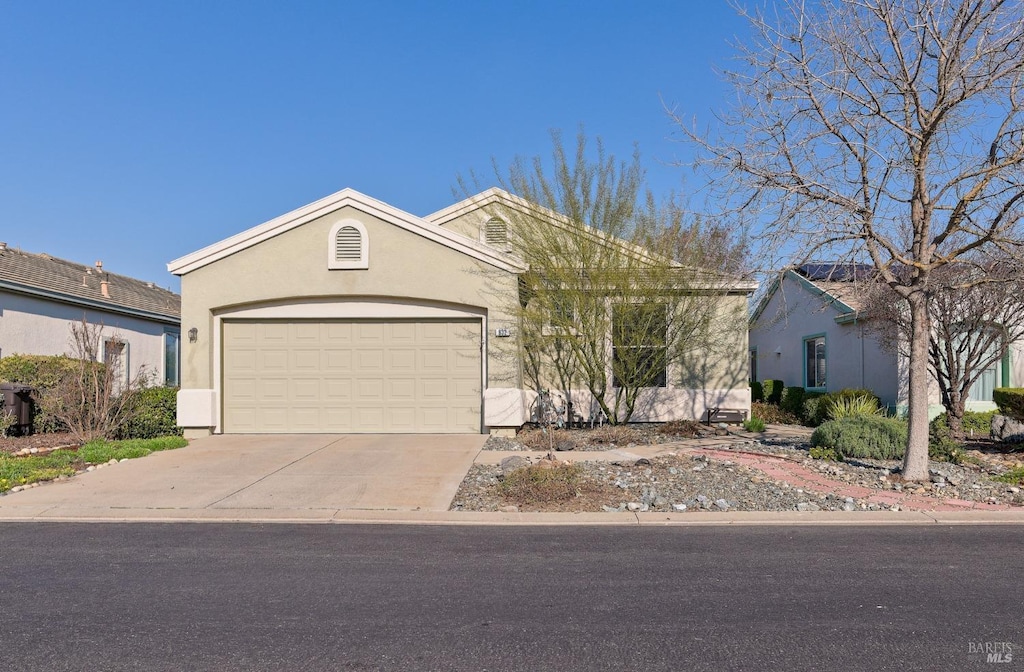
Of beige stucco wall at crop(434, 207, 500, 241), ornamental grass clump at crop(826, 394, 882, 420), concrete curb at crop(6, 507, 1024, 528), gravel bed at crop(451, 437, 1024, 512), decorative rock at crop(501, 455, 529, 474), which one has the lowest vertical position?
concrete curb at crop(6, 507, 1024, 528)

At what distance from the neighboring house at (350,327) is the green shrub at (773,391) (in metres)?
8.57

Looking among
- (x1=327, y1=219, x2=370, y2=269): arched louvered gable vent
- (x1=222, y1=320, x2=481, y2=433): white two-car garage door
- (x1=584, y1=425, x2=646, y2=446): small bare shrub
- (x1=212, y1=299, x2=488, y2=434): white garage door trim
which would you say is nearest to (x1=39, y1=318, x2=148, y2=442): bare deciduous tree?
(x1=212, y1=299, x2=488, y2=434): white garage door trim

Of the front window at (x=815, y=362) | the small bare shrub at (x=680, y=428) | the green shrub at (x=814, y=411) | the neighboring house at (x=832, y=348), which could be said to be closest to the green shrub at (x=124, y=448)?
the small bare shrub at (x=680, y=428)

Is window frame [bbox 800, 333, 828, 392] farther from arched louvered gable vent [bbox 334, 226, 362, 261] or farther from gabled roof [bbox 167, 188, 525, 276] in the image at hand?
arched louvered gable vent [bbox 334, 226, 362, 261]

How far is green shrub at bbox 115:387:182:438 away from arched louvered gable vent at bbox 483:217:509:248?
7.28m

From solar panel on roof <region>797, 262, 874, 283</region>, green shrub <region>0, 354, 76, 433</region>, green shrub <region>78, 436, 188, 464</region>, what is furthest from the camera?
green shrub <region>0, 354, 76, 433</region>

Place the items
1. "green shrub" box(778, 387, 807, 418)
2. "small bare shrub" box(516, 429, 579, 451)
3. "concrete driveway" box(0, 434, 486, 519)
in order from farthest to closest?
"green shrub" box(778, 387, 807, 418) → "small bare shrub" box(516, 429, 579, 451) → "concrete driveway" box(0, 434, 486, 519)

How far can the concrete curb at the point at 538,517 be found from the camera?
26.6ft

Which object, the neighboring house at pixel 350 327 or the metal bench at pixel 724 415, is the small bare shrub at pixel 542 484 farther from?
the metal bench at pixel 724 415

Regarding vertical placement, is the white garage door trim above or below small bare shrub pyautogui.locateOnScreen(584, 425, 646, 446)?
above

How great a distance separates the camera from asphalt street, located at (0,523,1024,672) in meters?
4.40

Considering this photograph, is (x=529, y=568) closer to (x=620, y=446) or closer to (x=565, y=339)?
(x=620, y=446)

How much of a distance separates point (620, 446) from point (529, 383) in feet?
9.19

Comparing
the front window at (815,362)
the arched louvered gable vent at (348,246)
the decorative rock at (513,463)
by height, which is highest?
the arched louvered gable vent at (348,246)
